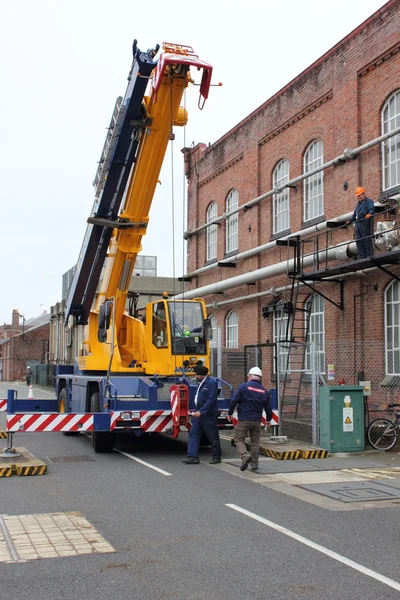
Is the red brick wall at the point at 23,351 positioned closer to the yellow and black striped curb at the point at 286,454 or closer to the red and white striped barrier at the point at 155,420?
the red and white striped barrier at the point at 155,420

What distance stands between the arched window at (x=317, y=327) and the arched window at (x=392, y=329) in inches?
94.5

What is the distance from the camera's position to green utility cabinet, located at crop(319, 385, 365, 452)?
12695 mm

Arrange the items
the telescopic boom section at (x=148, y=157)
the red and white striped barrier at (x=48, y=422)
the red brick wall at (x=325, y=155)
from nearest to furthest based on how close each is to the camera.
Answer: the red and white striped barrier at (x=48, y=422), the telescopic boom section at (x=148, y=157), the red brick wall at (x=325, y=155)

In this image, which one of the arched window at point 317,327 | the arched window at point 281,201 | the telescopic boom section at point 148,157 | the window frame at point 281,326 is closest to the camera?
the telescopic boom section at point 148,157

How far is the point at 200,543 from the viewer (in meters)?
6.43

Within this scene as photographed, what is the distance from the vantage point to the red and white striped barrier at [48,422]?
11.3 metres

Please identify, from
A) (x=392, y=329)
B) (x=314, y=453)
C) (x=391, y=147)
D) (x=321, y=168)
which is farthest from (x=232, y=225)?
(x=314, y=453)

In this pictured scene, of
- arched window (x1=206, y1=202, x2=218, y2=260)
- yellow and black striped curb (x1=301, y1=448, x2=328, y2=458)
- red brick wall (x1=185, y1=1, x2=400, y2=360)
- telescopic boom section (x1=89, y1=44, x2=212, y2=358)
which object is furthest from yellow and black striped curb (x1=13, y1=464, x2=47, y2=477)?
arched window (x1=206, y1=202, x2=218, y2=260)

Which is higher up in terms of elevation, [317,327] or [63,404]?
[317,327]

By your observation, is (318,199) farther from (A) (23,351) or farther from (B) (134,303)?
(A) (23,351)

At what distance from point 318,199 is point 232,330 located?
22.3 feet

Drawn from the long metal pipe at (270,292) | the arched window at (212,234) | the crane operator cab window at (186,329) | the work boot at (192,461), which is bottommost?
the work boot at (192,461)

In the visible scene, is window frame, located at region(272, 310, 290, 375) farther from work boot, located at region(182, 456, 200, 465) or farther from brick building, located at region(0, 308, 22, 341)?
brick building, located at region(0, 308, 22, 341)

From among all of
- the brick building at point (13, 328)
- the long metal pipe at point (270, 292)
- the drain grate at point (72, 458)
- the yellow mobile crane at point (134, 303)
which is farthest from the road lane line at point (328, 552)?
the brick building at point (13, 328)
